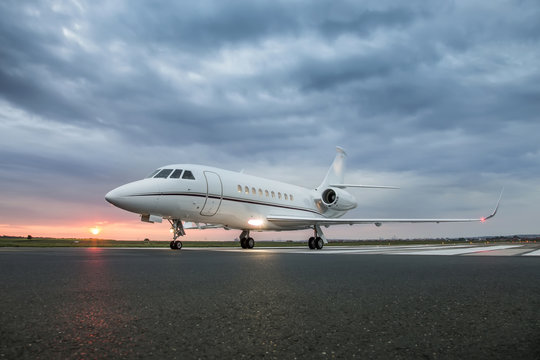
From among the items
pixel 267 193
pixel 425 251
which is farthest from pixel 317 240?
pixel 425 251

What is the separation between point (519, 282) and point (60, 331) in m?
4.95

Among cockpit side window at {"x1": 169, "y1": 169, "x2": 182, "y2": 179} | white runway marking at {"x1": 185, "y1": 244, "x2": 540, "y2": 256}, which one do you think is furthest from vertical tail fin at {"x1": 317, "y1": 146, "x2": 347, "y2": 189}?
cockpit side window at {"x1": 169, "y1": 169, "x2": 182, "y2": 179}

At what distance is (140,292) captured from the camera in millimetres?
3846

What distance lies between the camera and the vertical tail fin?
30.7 meters

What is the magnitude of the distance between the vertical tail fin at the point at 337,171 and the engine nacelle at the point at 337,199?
84.2 inches

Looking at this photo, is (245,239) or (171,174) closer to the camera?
(171,174)

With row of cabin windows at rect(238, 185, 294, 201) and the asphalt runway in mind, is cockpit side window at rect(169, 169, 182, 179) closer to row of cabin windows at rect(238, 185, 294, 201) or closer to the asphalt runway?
row of cabin windows at rect(238, 185, 294, 201)

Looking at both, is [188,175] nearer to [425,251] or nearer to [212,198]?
[212,198]

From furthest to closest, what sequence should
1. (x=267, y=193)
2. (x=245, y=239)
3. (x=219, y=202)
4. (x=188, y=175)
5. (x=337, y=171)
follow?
(x=337, y=171) → (x=267, y=193) → (x=245, y=239) → (x=219, y=202) → (x=188, y=175)

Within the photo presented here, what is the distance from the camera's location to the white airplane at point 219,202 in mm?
16203

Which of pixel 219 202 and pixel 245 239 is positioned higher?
pixel 219 202

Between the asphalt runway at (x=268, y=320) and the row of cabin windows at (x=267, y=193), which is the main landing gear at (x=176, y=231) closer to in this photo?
the row of cabin windows at (x=267, y=193)

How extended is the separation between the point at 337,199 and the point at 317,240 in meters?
5.26

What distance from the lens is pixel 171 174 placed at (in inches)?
678
